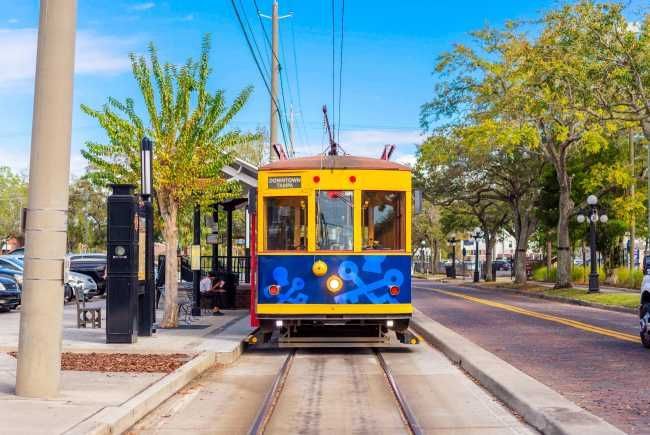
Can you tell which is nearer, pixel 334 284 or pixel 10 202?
pixel 334 284

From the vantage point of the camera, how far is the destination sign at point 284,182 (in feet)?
50.9

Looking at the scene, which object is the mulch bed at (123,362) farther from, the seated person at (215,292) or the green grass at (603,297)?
the green grass at (603,297)

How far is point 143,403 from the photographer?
9.26 meters

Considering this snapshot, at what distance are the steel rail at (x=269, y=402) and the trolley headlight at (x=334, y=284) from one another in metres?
1.56

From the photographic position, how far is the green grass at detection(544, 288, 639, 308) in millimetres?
30517

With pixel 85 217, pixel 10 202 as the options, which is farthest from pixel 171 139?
pixel 10 202

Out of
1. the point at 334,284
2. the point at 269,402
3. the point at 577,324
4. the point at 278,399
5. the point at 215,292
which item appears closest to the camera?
the point at 269,402

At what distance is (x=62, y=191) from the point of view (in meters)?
9.35

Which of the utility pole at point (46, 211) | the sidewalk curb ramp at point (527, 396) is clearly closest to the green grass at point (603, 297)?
the sidewalk curb ramp at point (527, 396)

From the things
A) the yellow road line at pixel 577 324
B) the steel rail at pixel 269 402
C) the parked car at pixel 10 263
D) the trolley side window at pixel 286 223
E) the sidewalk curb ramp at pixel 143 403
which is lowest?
the steel rail at pixel 269 402

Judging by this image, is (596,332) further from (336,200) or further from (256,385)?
(256,385)

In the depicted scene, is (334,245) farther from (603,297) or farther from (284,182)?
(603,297)

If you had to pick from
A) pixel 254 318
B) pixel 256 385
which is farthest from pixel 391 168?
pixel 256 385

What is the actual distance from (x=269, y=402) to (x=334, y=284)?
5.23 metres
